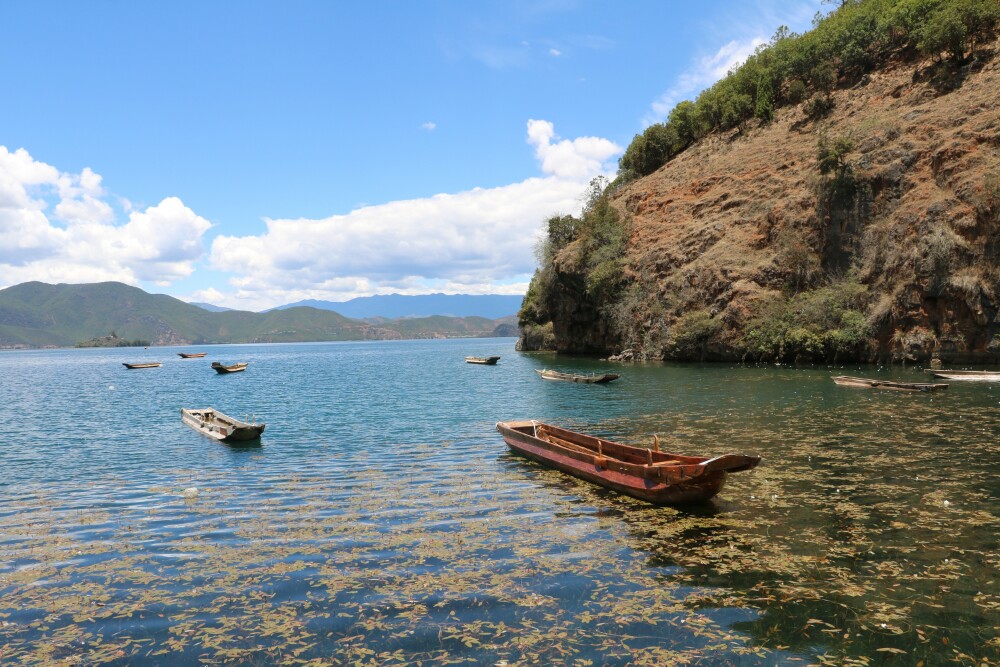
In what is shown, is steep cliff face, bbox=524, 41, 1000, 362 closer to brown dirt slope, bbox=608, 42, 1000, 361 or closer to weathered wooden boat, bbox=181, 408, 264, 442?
brown dirt slope, bbox=608, 42, 1000, 361

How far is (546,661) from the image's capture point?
7762 mm

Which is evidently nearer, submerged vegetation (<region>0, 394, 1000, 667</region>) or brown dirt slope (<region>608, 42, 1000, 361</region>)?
submerged vegetation (<region>0, 394, 1000, 667</region>)

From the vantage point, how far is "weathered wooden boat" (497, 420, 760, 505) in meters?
14.1

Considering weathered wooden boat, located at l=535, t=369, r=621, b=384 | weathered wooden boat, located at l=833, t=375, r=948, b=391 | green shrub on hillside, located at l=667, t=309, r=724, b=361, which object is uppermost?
green shrub on hillside, located at l=667, t=309, r=724, b=361

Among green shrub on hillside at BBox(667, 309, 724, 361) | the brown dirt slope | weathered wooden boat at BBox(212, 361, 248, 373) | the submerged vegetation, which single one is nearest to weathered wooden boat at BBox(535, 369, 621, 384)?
green shrub on hillside at BBox(667, 309, 724, 361)

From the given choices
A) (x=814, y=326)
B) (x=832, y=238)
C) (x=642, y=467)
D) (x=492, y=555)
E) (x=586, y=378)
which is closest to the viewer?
(x=492, y=555)

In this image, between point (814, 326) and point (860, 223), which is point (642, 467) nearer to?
point (814, 326)

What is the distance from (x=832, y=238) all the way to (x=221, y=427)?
202 ft

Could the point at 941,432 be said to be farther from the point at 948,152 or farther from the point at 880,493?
the point at 948,152

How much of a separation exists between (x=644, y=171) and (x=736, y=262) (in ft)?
128

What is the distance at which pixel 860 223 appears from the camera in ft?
203

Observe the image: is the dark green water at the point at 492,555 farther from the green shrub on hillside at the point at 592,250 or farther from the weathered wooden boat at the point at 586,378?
the green shrub on hillside at the point at 592,250

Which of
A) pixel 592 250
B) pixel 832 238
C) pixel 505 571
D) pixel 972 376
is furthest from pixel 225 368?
pixel 972 376

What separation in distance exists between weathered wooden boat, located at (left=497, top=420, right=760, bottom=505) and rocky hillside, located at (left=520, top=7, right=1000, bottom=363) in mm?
47573
